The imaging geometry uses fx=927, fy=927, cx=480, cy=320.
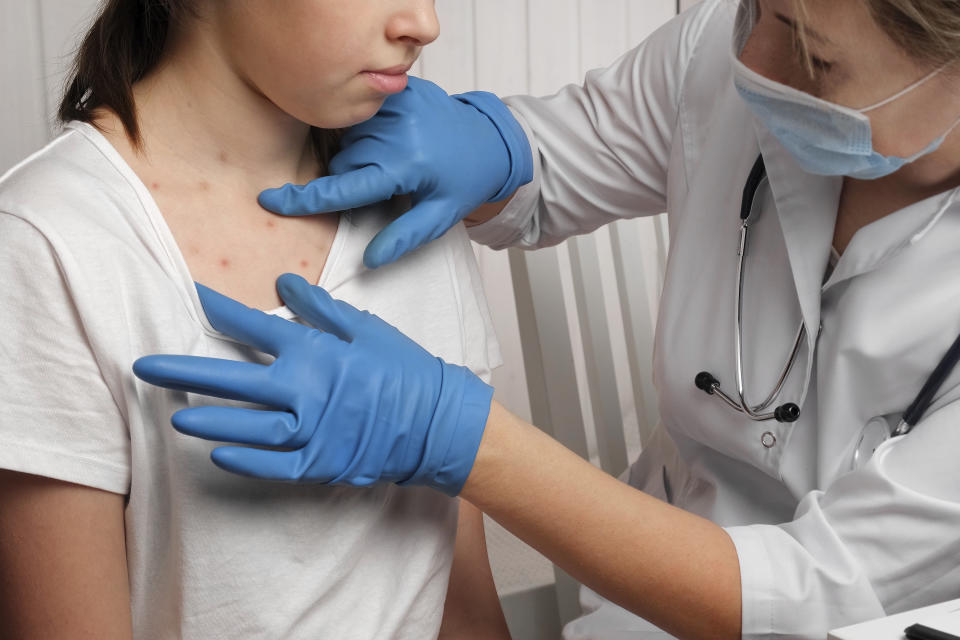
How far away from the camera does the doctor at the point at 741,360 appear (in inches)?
37.6

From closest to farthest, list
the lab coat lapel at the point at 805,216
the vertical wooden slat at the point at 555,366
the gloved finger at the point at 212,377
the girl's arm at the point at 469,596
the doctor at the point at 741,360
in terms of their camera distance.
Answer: the gloved finger at the point at 212,377, the doctor at the point at 741,360, the lab coat lapel at the point at 805,216, the girl's arm at the point at 469,596, the vertical wooden slat at the point at 555,366

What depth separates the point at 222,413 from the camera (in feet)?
2.85

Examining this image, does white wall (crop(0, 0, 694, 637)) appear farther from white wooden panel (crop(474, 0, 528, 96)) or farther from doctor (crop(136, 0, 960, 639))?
doctor (crop(136, 0, 960, 639))

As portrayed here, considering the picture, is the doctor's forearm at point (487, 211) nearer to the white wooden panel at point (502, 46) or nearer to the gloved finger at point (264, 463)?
the gloved finger at point (264, 463)

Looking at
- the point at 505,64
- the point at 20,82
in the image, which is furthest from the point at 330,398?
the point at 505,64

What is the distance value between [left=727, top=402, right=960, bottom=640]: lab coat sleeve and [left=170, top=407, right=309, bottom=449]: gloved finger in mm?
538

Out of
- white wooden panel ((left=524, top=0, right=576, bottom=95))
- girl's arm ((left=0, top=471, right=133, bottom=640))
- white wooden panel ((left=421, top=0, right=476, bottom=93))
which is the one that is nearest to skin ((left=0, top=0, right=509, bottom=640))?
girl's arm ((left=0, top=471, right=133, bottom=640))

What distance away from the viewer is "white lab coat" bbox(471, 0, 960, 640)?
1036 mm

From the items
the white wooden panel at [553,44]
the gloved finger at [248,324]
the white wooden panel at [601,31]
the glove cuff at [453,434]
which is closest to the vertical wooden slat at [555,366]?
the glove cuff at [453,434]

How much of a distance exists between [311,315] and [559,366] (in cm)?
83

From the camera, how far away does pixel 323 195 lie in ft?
3.56

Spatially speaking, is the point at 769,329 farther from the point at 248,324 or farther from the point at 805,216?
the point at 248,324

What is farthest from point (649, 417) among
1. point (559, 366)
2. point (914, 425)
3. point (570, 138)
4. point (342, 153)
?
point (342, 153)

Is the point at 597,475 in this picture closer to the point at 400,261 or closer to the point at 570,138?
the point at 400,261
